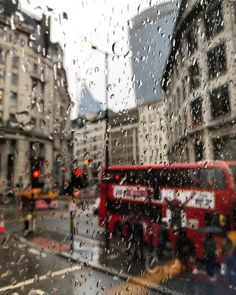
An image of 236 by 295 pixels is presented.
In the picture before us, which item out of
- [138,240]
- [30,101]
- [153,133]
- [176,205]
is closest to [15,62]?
[30,101]

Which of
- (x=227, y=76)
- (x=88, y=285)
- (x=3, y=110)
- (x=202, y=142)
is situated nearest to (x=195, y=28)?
(x=227, y=76)

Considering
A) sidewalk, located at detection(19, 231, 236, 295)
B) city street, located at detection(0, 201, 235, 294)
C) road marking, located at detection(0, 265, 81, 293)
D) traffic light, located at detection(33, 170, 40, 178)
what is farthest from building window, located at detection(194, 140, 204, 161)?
road marking, located at detection(0, 265, 81, 293)

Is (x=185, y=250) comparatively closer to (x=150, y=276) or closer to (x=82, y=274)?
(x=150, y=276)

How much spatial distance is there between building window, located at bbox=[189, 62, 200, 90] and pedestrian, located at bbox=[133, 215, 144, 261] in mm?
2196

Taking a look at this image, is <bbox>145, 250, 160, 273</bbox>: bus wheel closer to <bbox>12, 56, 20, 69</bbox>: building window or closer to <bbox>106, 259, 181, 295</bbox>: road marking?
<bbox>106, 259, 181, 295</bbox>: road marking

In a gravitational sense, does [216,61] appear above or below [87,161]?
above

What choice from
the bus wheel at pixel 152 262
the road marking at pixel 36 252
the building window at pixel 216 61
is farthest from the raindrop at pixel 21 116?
the road marking at pixel 36 252

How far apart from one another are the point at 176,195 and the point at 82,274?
266 centimetres

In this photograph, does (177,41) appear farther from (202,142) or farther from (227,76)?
(202,142)

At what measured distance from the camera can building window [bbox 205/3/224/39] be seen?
2.50 meters

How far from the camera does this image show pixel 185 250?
4.63 m

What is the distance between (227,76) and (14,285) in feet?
13.3

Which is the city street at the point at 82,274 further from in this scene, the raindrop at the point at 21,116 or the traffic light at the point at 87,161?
the raindrop at the point at 21,116

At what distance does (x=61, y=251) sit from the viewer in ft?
21.2
